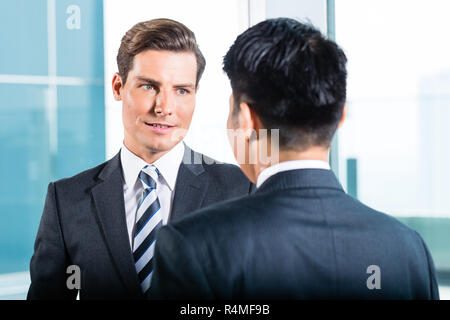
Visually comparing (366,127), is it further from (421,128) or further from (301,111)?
(301,111)

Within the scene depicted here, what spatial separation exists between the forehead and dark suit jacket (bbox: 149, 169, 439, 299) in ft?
1.70

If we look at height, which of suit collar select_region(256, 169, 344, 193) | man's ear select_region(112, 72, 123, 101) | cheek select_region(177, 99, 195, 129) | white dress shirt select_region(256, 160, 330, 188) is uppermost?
man's ear select_region(112, 72, 123, 101)

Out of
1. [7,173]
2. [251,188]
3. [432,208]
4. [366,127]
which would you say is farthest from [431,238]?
[7,173]

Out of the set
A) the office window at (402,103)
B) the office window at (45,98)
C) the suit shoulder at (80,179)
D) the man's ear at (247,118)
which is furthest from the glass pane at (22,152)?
the man's ear at (247,118)

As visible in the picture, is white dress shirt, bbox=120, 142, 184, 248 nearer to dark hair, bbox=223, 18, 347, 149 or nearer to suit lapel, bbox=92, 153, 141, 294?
suit lapel, bbox=92, 153, 141, 294

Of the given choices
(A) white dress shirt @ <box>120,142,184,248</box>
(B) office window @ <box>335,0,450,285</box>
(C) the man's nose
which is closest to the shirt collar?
(A) white dress shirt @ <box>120,142,184,248</box>

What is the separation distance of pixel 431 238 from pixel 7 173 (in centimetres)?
240

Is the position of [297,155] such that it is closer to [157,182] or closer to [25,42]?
[157,182]

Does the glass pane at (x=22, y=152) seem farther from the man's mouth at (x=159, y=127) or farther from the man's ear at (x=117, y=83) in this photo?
the man's mouth at (x=159, y=127)

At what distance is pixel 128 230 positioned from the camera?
1.21 metres

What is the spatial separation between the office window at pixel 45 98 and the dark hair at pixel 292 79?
1.55m

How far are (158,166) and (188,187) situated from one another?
0.10 m

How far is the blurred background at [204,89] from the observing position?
1.97m

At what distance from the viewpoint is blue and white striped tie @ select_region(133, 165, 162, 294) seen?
118 cm
